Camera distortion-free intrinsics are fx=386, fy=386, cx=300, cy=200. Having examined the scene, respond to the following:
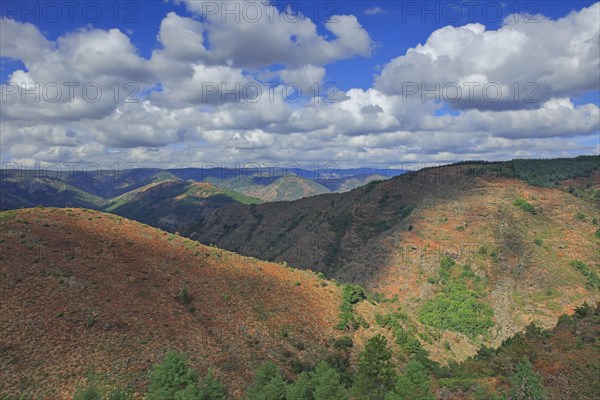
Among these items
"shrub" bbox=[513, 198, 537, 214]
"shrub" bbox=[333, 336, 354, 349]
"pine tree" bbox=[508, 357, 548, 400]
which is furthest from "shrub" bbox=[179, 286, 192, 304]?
"shrub" bbox=[513, 198, 537, 214]

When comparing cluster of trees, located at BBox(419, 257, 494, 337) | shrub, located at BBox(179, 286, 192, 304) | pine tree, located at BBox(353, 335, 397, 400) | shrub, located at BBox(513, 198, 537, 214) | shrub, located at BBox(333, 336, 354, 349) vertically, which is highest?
shrub, located at BBox(513, 198, 537, 214)

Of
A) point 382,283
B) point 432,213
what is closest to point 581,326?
point 382,283

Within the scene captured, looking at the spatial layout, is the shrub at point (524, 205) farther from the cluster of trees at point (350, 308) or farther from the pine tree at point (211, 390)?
the pine tree at point (211, 390)

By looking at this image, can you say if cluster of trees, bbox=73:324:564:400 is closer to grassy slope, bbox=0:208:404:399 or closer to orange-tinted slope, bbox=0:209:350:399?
grassy slope, bbox=0:208:404:399

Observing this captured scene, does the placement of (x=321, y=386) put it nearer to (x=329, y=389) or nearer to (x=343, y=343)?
(x=329, y=389)

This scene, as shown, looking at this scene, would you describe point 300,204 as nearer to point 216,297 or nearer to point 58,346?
point 216,297
